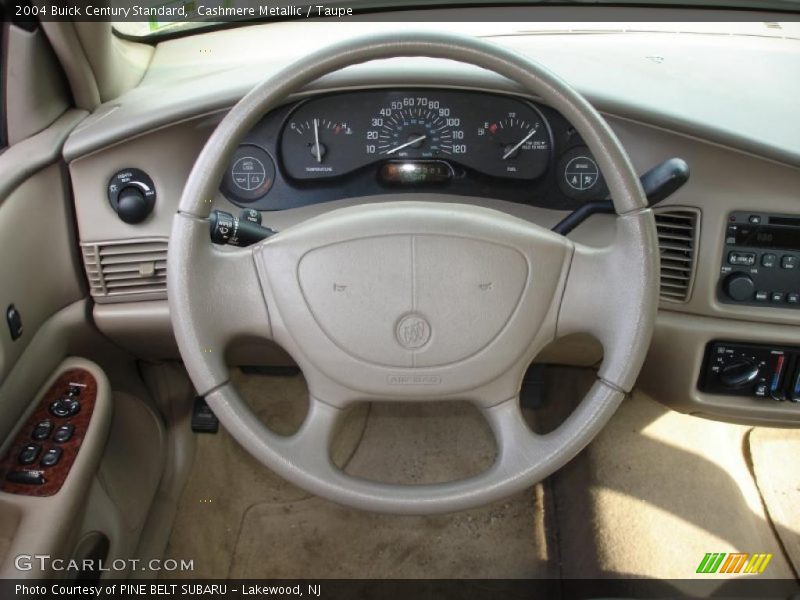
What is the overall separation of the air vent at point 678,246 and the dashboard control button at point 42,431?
46.6 inches

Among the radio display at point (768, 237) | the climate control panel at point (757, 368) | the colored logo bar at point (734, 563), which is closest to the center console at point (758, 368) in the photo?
the climate control panel at point (757, 368)

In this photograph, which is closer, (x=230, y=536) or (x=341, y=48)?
(x=341, y=48)

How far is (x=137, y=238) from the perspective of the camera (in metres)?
1.49

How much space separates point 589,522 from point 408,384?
0.90 m

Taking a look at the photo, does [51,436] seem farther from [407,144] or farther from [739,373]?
[739,373]

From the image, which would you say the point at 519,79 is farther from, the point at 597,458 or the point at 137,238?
the point at 597,458

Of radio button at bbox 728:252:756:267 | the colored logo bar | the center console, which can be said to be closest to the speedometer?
radio button at bbox 728:252:756:267

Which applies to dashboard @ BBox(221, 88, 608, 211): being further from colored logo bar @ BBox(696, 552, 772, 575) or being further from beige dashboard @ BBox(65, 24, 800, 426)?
colored logo bar @ BBox(696, 552, 772, 575)

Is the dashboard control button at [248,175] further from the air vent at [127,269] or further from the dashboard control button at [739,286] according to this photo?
the dashboard control button at [739,286]

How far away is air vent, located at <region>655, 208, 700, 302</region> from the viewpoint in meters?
1.42

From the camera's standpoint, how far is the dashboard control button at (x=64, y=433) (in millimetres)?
1403

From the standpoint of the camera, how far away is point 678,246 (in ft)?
4.73

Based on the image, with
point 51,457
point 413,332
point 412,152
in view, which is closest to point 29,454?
point 51,457

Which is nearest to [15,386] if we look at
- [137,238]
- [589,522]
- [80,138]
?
[137,238]
